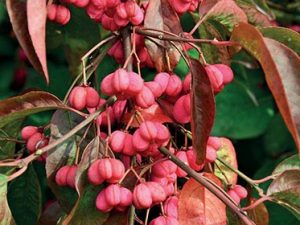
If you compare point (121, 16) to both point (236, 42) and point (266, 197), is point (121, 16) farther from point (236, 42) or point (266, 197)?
point (266, 197)

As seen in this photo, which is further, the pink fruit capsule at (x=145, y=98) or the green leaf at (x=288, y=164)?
the green leaf at (x=288, y=164)

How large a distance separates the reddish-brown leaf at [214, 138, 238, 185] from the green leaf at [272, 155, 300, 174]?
0.21ft

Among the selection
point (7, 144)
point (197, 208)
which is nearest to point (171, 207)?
point (197, 208)

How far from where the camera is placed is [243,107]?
1.94 meters

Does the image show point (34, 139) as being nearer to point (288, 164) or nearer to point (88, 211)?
point (88, 211)

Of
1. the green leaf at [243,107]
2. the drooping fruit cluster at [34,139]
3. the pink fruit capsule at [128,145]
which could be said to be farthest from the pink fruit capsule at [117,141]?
the green leaf at [243,107]

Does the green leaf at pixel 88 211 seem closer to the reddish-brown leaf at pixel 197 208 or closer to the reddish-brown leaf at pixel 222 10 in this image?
the reddish-brown leaf at pixel 197 208

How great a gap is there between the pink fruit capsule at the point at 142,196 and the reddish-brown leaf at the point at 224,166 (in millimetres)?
213

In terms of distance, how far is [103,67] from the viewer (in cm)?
157

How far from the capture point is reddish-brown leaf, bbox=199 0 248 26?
109cm

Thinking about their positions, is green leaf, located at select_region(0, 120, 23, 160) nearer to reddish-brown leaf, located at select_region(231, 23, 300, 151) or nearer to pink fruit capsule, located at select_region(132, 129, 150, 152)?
pink fruit capsule, located at select_region(132, 129, 150, 152)

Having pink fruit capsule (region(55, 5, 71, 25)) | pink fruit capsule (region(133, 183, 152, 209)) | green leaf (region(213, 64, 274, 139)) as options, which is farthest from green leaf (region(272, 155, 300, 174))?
green leaf (region(213, 64, 274, 139))

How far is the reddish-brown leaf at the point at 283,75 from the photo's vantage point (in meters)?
0.78

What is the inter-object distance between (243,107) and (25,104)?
1060 millimetres
